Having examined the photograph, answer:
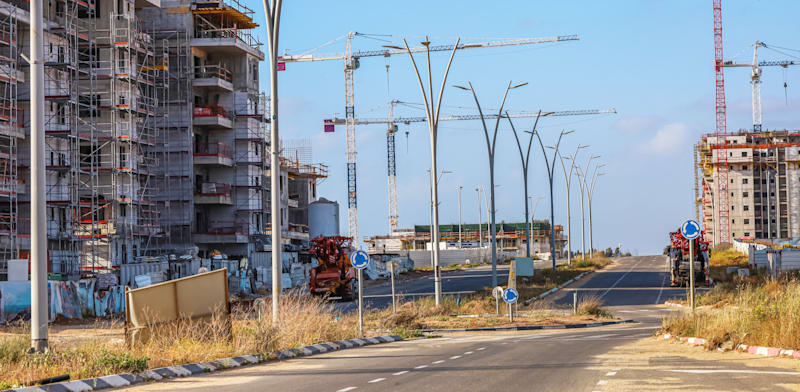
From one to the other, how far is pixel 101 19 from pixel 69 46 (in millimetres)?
6254

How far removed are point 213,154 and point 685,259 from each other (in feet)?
112

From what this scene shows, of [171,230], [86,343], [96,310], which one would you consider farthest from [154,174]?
[86,343]

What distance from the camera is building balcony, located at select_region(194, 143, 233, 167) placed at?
71375 millimetres

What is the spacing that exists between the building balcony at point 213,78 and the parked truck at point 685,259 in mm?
34389

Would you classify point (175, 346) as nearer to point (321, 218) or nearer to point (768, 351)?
point (768, 351)

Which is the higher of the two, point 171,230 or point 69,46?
point 69,46

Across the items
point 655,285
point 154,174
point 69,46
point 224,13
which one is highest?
point 224,13

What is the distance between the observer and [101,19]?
58719 mm

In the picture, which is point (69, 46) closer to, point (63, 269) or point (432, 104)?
point (63, 269)

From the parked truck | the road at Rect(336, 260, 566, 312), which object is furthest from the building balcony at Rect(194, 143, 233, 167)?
the parked truck

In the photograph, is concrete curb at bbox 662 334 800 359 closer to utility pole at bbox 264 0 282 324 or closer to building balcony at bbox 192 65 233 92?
utility pole at bbox 264 0 282 324

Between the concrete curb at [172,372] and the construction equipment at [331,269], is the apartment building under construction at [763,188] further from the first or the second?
the concrete curb at [172,372]

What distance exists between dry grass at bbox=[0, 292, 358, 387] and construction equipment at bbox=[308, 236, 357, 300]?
2253 centimetres

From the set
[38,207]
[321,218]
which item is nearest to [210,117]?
[321,218]
